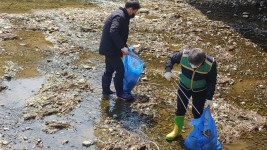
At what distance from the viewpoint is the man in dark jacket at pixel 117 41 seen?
22.0ft

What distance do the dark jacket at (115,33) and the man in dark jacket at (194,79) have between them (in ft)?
4.23

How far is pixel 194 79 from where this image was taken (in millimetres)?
5645

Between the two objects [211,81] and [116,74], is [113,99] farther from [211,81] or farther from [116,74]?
[211,81]

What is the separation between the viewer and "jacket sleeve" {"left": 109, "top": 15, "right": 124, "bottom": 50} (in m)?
6.67

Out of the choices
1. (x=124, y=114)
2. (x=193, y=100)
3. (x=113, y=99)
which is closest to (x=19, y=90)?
(x=113, y=99)

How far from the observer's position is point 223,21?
12516 millimetres

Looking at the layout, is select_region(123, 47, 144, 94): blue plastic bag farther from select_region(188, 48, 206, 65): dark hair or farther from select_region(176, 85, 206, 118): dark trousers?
select_region(188, 48, 206, 65): dark hair

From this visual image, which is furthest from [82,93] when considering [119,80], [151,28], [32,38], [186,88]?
[151,28]

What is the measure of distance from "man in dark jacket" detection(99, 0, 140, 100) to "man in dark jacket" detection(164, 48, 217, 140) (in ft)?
4.32

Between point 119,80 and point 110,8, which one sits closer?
point 119,80

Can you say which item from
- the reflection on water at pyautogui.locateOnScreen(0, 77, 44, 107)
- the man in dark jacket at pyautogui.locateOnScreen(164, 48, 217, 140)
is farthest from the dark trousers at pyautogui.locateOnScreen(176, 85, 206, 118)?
the reflection on water at pyautogui.locateOnScreen(0, 77, 44, 107)

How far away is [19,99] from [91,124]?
1.68 meters

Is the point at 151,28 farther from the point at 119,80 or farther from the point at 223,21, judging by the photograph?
the point at 119,80

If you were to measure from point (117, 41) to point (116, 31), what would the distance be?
0.18m
